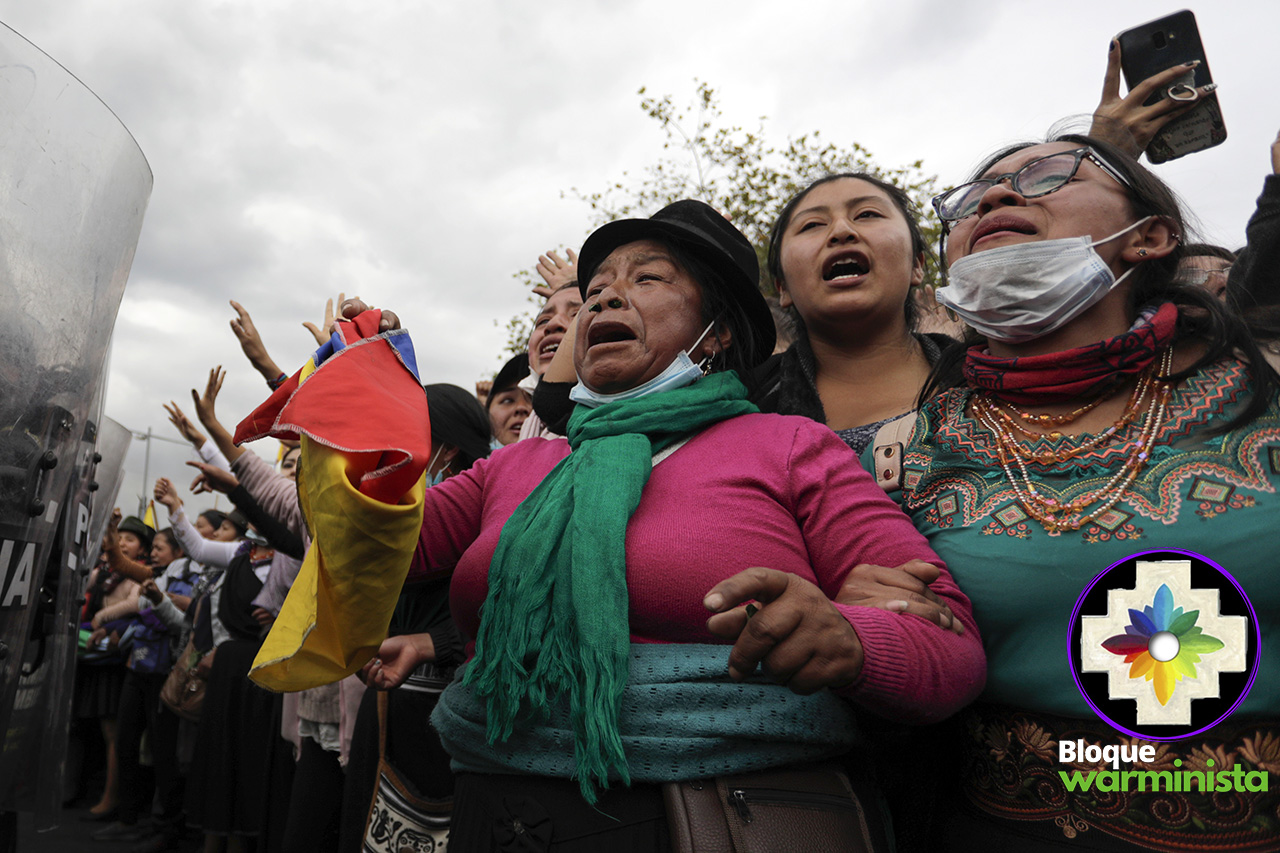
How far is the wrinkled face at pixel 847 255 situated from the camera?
2.51 m

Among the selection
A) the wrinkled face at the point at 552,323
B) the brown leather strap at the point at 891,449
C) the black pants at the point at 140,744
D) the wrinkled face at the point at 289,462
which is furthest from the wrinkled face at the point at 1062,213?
the black pants at the point at 140,744

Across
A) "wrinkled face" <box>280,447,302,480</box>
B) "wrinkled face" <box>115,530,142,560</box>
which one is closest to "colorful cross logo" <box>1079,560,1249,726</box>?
"wrinkled face" <box>280,447,302,480</box>

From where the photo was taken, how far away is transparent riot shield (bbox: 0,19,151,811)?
1.64 metres

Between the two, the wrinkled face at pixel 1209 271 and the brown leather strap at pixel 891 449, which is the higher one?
the wrinkled face at pixel 1209 271

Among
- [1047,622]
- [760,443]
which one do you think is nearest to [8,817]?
[760,443]

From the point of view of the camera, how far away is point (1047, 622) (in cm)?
160

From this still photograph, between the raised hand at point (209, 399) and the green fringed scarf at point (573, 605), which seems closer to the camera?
the green fringed scarf at point (573, 605)

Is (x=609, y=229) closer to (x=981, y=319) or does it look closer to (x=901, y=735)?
(x=981, y=319)

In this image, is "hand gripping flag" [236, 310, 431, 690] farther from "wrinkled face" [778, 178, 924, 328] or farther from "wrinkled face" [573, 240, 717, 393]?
"wrinkled face" [778, 178, 924, 328]

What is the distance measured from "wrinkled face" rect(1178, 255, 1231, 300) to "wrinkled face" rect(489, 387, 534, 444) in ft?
8.90

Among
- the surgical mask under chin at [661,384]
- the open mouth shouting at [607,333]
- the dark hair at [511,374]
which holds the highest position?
the dark hair at [511,374]

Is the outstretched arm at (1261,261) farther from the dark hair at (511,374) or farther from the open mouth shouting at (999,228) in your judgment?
the dark hair at (511,374)

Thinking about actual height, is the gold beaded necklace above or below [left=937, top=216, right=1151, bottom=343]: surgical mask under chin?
below

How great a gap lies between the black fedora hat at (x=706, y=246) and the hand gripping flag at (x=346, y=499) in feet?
2.48
